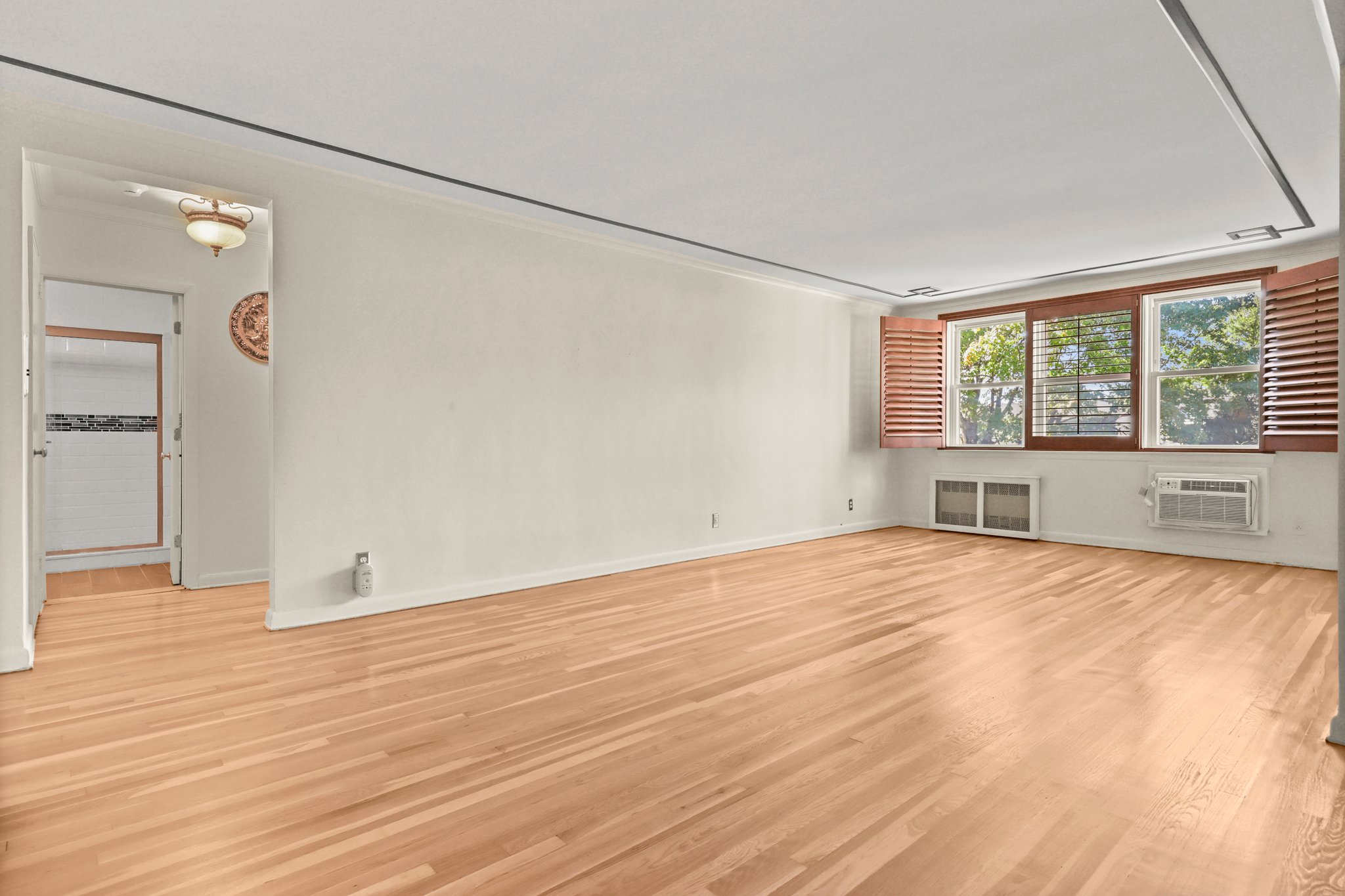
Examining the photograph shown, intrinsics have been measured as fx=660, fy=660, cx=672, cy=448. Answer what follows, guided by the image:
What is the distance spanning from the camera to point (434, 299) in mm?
4156

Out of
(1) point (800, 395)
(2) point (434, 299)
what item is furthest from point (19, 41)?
(1) point (800, 395)

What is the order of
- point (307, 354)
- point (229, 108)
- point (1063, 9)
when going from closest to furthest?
1. point (1063, 9)
2. point (229, 108)
3. point (307, 354)

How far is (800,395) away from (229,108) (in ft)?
16.5

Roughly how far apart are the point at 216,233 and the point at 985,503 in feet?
23.2

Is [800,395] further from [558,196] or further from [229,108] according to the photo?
[229,108]

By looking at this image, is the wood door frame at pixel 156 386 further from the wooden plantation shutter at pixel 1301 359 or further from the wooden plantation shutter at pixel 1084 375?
the wooden plantation shutter at pixel 1301 359

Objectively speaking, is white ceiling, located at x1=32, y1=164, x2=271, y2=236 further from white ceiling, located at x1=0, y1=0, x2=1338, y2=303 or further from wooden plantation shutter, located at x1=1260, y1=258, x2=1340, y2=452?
wooden plantation shutter, located at x1=1260, y1=258, x2=1340, y2=452

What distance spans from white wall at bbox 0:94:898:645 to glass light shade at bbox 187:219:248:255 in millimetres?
577

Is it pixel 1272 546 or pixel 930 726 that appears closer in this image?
pixel 930 726

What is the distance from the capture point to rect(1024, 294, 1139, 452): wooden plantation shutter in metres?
6.10

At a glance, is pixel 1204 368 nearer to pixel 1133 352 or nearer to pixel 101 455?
pixel 1133 352

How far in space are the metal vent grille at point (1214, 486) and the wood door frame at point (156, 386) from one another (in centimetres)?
877

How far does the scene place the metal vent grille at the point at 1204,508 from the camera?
5.42 metres

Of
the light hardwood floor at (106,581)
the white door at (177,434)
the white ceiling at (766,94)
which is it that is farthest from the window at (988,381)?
the light hardwood floor at (106,581)
